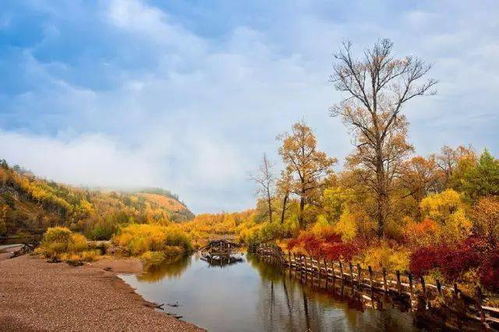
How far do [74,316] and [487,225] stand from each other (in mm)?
23168

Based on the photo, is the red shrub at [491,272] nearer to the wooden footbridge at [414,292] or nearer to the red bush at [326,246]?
the wooden footbridge at [414,292]

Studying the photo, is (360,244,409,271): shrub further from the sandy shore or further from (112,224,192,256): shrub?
(112,224,192,256): shrub

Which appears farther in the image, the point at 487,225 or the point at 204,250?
the point at 204,250

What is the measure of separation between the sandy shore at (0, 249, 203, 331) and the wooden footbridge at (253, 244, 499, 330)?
13.1m

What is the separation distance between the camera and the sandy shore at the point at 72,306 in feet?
57.8

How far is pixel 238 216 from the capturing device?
148m

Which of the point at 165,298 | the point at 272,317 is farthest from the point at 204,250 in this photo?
the point at 272,317

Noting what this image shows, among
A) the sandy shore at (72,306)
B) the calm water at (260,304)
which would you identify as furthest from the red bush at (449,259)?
the sandy shore at (72,306)

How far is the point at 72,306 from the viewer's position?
21.6 metres

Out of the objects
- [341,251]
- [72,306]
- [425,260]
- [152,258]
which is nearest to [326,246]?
[341,251]

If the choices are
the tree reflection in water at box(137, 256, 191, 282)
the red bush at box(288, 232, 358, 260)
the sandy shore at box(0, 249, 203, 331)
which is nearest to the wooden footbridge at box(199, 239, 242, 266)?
the tree reflection in water at box(137, 256, 191, 282)

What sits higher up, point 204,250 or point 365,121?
point 365,121

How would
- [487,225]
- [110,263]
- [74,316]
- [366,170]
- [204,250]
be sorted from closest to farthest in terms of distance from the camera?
[74,316] → [487,225] → [366,170] → [110,263] → [204,250]

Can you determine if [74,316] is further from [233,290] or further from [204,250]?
[204,250]
